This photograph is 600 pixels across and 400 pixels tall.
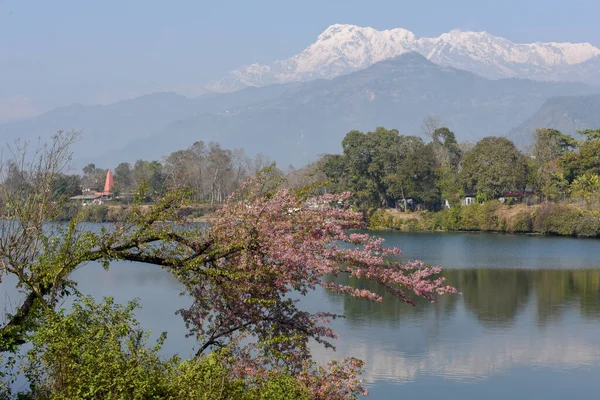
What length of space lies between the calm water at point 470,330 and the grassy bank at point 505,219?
69.4ft

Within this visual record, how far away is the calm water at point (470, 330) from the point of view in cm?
1950

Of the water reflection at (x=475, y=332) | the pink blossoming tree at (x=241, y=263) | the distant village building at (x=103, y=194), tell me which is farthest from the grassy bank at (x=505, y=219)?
the pink blossoming tree at (x=241, y=263)

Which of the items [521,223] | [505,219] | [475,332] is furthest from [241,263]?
[505,219]

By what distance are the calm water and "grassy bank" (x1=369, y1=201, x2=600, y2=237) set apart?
21156mm

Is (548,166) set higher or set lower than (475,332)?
higher

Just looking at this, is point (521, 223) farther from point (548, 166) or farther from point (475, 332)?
point (475, 332)

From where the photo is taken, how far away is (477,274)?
38.7 metres

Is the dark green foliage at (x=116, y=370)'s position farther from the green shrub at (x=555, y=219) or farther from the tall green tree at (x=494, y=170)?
the tall green tree at (x=494, y=170)

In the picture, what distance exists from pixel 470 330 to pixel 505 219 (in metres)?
44.7

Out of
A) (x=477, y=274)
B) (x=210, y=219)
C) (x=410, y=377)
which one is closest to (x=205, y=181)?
(x=477, y=274)

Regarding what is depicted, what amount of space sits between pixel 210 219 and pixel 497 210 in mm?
59774

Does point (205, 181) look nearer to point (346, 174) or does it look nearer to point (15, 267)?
point (346, 174)

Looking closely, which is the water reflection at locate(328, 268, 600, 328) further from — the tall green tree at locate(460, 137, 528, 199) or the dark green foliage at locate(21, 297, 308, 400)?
the tall green tree at locate(460, 137, 528, 199)

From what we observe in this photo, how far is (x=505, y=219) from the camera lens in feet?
223
